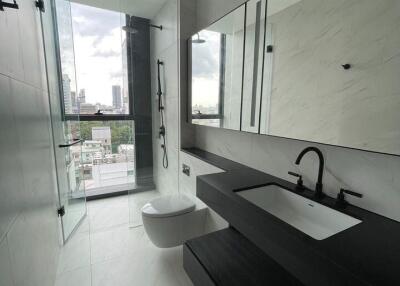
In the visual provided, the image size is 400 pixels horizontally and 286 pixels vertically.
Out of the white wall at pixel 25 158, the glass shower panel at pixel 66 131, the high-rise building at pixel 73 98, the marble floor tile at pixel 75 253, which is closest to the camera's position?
the white wall at pixel 25 158

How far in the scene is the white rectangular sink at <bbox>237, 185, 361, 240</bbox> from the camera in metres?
1.02

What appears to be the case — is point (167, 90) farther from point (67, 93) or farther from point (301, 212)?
point (301, 212)

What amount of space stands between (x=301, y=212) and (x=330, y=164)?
0.30 meters

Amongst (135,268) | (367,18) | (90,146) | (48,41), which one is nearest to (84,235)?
(135,268)

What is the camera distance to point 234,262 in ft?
3.99

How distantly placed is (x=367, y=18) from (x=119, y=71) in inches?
107

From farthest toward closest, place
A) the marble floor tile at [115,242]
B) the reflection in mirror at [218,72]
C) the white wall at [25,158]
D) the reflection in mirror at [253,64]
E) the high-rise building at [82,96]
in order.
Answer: the high-rise building at [82,96]
the marble floor tile at [115,242]
the reflection in mirror at [218,72]
the reflection in mirror at [253,64]
the white wall at [25,158]

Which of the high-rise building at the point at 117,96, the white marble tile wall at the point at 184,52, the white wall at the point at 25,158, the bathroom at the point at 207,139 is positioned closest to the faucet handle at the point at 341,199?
the bathroom at the point at 207,139

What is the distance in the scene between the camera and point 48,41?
205cm

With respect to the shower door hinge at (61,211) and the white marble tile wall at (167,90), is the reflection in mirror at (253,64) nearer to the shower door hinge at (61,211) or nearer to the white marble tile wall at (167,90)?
the white marble tile wall at (167,90)

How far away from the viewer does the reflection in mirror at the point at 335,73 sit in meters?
0.87

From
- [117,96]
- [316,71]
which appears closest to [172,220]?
[316,71]

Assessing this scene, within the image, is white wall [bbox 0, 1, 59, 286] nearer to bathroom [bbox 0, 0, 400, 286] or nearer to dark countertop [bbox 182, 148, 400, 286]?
bathroom [bbox 0, 0, 400, 286]

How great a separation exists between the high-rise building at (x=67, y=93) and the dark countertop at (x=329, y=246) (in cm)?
216
